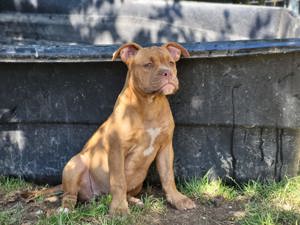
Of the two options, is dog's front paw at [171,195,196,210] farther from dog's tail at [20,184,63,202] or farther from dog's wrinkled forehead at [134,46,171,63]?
dog's wrinkled forehead at [134,46,171,63]

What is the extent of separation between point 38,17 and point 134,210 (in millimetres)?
4411

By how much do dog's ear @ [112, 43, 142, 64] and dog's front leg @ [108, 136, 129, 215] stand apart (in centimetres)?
59

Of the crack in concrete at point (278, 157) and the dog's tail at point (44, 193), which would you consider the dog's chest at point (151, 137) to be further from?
the crack in concrete at point (278, 157)

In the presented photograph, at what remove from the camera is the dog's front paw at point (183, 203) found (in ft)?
12.8

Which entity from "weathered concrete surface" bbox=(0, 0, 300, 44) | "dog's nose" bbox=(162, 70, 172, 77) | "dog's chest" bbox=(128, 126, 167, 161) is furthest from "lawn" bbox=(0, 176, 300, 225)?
"weathered concrete surface" bbox=(0, 0, 300, 44)

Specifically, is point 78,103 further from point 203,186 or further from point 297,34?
point 297,34

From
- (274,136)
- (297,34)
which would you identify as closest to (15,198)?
(274,136)

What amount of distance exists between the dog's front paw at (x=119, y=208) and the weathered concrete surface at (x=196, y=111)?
690 mm

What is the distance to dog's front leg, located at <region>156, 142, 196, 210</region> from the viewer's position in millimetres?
3934

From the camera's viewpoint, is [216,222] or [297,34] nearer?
[216,222]

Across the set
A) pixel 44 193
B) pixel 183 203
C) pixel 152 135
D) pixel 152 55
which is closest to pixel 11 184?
pixel 44 193

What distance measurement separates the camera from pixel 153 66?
362 centimetres

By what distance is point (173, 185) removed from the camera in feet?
13.1

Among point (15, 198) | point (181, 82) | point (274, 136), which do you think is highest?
point (181, 82)
